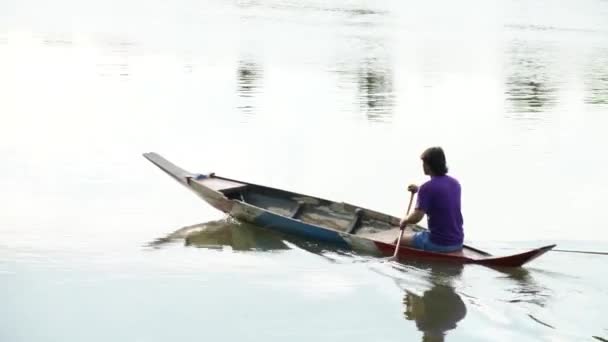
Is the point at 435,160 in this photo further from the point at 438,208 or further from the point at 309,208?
the point at 309,208

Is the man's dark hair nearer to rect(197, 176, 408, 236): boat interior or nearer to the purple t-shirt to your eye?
the purple t-shirt

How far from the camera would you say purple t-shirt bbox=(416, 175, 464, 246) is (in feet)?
27.5

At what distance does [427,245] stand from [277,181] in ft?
13.9

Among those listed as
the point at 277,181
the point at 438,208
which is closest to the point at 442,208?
the point at 438,208

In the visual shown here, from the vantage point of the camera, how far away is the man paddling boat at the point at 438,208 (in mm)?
8328

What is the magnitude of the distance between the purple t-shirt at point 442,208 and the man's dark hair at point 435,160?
0.08 metres

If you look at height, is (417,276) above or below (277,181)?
below

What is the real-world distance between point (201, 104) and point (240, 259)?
384 inches

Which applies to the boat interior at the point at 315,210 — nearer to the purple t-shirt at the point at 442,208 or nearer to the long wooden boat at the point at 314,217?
the long wooden boat at the point at 314,217

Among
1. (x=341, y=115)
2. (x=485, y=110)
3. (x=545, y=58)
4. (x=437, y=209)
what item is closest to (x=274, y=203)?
(x=437, y=209)

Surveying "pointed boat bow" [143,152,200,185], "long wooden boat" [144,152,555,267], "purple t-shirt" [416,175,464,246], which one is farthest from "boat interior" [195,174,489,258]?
"purple t-shirt" [416,175,464,246]

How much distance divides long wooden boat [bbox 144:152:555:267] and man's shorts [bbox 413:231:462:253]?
0.05 meters

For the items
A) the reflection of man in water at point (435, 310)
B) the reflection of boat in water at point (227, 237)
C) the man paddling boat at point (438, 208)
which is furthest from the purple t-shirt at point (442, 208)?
the reflection of boat in water at point (227, 237)

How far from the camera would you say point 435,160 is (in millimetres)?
8273
